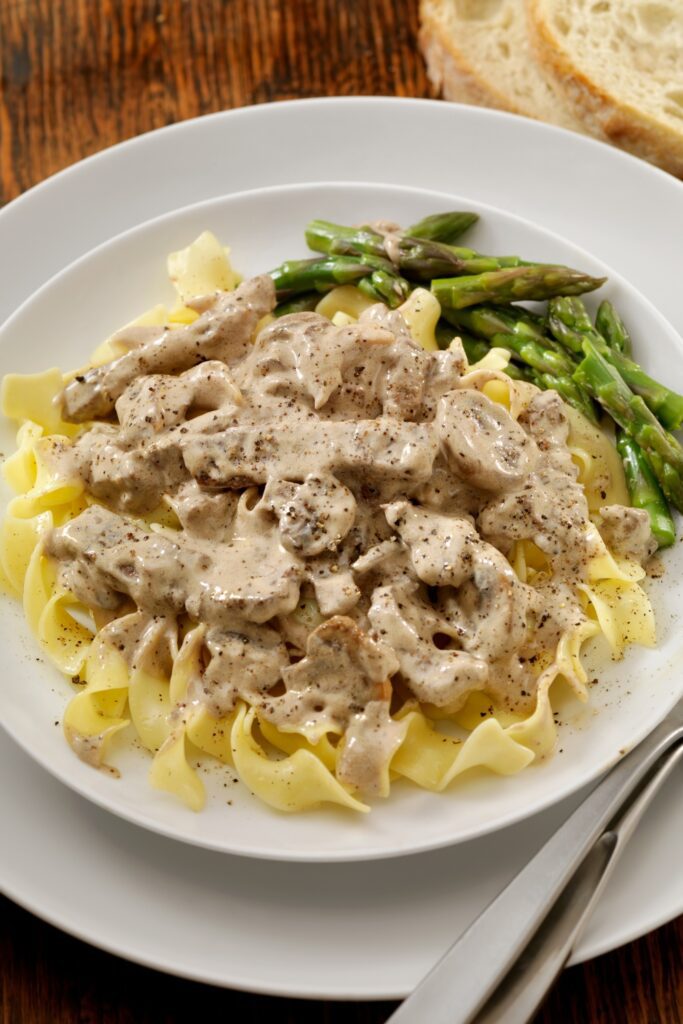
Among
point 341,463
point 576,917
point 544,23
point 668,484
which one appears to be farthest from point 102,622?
point 544,23

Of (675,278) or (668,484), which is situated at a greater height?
(675,278)

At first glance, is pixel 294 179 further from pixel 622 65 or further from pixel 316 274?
pixel 622 65

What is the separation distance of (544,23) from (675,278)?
200 cm

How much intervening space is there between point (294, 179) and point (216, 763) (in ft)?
12.1

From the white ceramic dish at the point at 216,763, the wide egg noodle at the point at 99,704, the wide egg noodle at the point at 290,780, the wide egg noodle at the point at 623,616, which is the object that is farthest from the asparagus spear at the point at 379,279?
the wide egg noodle at the point at 290,780

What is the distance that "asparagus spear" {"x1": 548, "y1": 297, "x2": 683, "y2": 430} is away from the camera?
203 inches

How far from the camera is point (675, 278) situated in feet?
19.2

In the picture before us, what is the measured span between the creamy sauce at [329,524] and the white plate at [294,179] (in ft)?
1.45

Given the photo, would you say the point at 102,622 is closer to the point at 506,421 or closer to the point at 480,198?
the point at 506,421

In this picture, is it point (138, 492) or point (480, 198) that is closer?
point (138, 492)

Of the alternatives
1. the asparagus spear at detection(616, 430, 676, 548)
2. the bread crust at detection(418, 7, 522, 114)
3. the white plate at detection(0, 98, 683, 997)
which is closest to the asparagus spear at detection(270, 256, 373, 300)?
the white plate at detection(0, 98, 683, 997)

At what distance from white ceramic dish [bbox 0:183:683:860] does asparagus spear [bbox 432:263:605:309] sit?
16cm

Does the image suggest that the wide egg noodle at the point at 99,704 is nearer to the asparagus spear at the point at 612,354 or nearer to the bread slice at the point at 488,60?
the asparagus spear at the point at 612,354

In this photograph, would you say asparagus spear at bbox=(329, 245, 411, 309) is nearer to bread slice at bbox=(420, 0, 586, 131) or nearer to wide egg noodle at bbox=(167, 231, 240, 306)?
wide egg noodle at bbox=(167, 231, 240, 306)
